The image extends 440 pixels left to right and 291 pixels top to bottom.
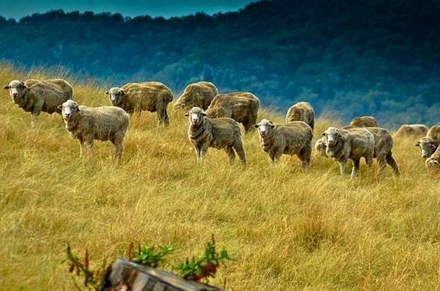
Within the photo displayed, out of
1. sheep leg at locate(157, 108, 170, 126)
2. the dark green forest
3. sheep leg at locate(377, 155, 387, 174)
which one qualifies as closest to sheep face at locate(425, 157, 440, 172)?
sheep leg at locate(377, 155, 387, 174)

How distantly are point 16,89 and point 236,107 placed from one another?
5.67 meters

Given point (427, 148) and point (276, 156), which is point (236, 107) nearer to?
point (276, 156)

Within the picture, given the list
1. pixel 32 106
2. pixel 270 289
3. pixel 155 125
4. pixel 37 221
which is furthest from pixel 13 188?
pixel 155 125

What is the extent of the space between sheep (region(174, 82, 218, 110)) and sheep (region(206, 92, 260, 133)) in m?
1.26

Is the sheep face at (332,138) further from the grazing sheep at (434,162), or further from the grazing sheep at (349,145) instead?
the grazing sheep at (434,162)

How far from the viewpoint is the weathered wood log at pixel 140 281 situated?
2.84 meters

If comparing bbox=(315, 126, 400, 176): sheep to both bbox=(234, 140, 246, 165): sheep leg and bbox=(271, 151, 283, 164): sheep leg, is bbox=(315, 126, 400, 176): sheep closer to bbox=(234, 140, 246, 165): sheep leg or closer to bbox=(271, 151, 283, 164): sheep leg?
bbox=(271, 151, 283, 164): sheep leg

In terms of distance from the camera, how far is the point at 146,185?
9.70 meters

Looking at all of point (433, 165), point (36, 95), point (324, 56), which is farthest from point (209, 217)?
point (324, 56)

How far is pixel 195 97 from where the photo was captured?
1859cm

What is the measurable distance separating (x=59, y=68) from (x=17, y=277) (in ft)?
49.2

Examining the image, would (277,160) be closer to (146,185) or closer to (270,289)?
(146,185)

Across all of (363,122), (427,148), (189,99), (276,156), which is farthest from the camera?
(363,122)

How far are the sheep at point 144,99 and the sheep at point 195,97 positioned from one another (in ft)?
4.60
